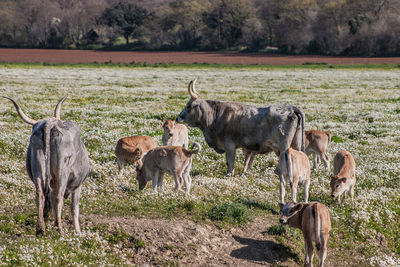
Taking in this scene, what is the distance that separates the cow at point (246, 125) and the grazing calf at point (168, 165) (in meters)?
2.67

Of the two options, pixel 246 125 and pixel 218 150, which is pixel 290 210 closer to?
pixel 246 125

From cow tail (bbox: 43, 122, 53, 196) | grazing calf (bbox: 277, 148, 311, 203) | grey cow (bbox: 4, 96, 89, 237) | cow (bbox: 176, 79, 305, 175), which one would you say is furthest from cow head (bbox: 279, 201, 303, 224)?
cow tail (bbox: 43, 122, 53, 196)

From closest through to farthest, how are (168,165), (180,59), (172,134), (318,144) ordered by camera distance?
(168,165) < (318,144) < (172,134) < (180,59)

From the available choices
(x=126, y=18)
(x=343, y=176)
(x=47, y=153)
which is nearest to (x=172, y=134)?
(x=343, y=176)

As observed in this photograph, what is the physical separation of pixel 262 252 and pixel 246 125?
6.13 metres

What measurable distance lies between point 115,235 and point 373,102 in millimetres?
28958

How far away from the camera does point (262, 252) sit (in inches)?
424

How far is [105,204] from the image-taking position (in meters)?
12.5

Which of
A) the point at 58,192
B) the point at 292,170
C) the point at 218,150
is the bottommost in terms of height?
the point at 218,150

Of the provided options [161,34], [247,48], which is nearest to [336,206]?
[247,48]

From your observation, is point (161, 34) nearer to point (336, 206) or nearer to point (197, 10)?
point (197, 10)

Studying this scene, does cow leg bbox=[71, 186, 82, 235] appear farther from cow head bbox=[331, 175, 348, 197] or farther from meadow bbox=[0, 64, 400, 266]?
cow head bbox=[331, 175, 348, 197]

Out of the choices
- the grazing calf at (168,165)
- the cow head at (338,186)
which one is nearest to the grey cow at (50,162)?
the grazing calf at (168,165)

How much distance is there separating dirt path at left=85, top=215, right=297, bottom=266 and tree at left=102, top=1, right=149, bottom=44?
160 m
